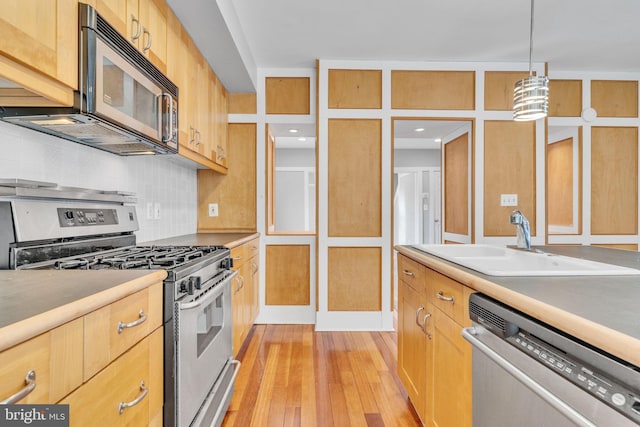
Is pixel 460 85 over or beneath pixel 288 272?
over

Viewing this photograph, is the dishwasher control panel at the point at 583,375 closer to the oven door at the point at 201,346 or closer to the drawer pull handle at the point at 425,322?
the drawer pull handle at the point at 425,322

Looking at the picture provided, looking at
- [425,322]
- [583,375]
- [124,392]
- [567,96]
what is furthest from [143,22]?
[567,96]

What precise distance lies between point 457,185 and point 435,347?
103 inches

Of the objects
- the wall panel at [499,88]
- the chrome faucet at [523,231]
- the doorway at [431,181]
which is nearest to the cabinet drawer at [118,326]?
the chrome faucet at [523,231]

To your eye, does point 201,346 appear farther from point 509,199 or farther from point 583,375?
point 509,199

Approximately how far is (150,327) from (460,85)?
3.31 m

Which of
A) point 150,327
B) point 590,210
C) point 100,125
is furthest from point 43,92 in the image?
point 590,210

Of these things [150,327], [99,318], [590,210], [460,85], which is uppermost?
[460,85]

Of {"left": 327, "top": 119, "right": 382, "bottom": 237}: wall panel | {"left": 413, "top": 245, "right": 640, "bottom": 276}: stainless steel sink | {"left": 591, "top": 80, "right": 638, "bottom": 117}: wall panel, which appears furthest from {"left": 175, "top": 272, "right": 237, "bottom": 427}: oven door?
{"left": 591, "top": 80, "right": 638, "bottom": 117}: wall panel

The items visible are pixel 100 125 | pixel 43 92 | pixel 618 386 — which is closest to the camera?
pixel 618 386

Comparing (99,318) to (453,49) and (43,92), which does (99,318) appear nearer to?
(43,92)

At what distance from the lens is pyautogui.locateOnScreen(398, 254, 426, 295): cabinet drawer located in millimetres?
1665

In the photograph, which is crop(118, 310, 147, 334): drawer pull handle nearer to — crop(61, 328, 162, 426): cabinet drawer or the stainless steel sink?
crop(61, 328, 162, 426): cabinet drawer

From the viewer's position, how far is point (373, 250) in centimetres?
324
